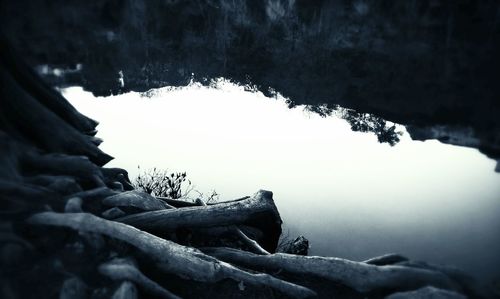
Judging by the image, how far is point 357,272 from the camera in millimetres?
4512

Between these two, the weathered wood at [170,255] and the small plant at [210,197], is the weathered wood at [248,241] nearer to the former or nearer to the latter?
the weathered wood at [170,255]

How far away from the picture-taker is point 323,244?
9.02 meters

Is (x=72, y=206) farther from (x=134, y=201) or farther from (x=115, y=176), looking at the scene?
(x=115, y=176)

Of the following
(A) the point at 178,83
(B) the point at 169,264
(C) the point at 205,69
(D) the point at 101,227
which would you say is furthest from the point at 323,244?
(C) the point at 205,69

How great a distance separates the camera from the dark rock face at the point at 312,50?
11047 millimetres

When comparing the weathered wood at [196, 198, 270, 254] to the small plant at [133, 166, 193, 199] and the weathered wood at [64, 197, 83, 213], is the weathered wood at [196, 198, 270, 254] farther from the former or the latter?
the small plant at [133, 166, 193, 199]

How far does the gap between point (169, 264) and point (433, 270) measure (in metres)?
3.51

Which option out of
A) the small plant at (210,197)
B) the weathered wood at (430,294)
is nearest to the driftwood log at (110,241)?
the weathered wood at (430,294)

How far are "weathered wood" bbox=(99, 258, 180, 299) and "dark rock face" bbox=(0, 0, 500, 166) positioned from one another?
5664 millimetres

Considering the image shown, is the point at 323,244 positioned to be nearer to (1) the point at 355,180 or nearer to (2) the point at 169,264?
(1) the point at 355,180

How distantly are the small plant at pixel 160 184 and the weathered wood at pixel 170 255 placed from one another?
6.48 m

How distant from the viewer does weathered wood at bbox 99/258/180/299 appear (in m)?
3.50

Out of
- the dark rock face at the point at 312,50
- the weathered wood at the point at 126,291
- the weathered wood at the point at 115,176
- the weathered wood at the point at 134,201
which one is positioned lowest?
the weathered wood at the point at 126,291

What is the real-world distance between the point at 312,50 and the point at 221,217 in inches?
688
